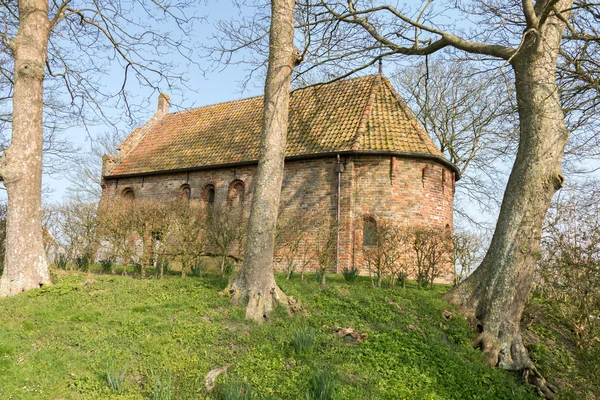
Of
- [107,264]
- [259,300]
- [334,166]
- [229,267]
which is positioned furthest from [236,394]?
[334,166]

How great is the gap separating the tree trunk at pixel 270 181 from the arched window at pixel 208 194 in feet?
36.8

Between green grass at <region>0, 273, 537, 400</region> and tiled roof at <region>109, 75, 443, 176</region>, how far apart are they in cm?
769

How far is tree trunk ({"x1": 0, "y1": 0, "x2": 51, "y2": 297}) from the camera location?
8594mm

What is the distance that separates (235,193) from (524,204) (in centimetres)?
1247

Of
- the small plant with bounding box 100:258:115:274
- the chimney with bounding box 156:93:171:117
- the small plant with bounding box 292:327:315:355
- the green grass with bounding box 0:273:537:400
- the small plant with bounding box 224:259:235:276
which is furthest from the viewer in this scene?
the chimney with bounding box 156:93:171:117

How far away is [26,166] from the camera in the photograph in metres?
8.94

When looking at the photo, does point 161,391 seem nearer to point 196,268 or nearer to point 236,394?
point 236,394

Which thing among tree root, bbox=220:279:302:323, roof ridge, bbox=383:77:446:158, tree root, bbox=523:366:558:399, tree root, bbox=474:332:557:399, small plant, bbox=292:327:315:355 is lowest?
tree root, bbox=523:366:558:399

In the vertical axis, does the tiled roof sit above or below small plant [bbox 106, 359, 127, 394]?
Answer: above

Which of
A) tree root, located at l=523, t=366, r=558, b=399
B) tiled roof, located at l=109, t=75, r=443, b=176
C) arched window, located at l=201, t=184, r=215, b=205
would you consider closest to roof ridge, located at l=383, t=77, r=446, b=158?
tiled roof, located at l=109, t=75, r=443, b=176

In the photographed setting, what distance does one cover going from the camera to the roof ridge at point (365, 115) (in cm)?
1525

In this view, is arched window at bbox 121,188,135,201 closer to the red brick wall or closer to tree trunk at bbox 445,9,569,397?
the red brick wall

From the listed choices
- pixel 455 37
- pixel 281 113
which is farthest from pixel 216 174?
pixel 455 37

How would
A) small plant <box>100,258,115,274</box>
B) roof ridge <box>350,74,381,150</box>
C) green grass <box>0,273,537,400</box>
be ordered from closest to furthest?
1. green grass <box>0,273,537,400</box>
2. small plant <box>100,258,115,274</box>
3. roof ridge <box>350,74,381,150</box>
